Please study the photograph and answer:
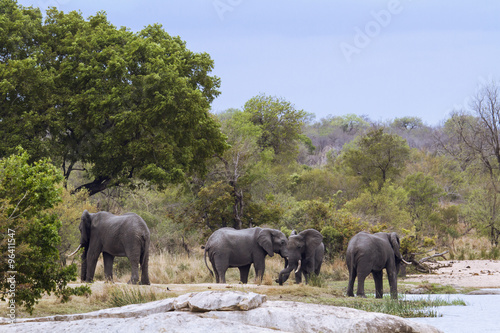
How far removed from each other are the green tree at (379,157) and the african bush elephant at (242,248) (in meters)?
25.0

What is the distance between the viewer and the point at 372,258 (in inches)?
613

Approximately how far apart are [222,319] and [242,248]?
11072mm

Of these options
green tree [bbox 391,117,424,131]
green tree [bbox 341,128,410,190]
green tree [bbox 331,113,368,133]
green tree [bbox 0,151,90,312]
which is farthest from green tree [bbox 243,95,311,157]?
green tree [bbox 391,117,424,131]

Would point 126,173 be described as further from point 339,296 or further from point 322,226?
point 339,296

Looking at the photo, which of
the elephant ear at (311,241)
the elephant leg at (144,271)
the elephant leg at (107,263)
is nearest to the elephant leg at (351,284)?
the elephant ear at (311,241)

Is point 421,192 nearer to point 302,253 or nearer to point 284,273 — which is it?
point 302,253

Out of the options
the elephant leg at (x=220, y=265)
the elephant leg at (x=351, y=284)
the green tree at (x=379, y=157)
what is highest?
the green tree at (x=379, y=157)

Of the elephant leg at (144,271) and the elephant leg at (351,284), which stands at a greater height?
the elephant leg at (144,271)

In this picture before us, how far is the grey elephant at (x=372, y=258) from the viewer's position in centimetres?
1549

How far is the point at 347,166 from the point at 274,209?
19.3m

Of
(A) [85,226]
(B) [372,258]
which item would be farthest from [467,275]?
(A) [85,226]

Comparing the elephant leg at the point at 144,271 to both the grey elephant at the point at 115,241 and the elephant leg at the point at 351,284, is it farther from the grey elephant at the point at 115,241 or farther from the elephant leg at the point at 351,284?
the elephant leg at the point at 351,284

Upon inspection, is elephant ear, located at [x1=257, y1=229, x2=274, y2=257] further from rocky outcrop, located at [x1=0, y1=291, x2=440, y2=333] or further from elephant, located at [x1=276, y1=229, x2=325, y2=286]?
rocky outcrop, located at [x1=0, y1=291, x2=440, y2=333]

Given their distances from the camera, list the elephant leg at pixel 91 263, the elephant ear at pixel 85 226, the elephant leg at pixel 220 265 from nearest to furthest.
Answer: the elephant leg at pixel 91 263 → the elephant ear at pixel 85 226 → the elephant leg at pixel 220 265
